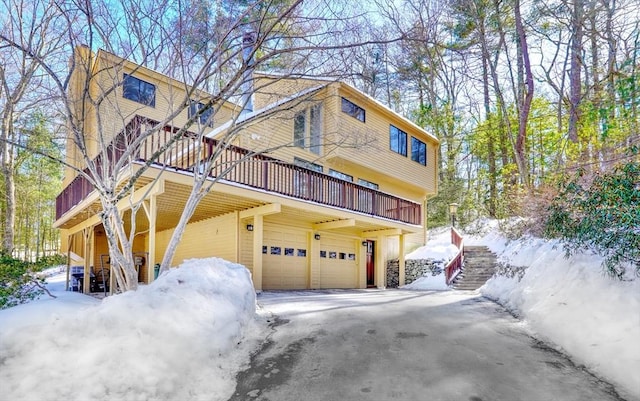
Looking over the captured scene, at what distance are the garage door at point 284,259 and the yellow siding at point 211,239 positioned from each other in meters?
1.12

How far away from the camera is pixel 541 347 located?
5.19m

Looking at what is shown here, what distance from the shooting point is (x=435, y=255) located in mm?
17844

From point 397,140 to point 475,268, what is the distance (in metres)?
6.60

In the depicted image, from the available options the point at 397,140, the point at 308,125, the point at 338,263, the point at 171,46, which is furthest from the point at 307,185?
the point at 397,140

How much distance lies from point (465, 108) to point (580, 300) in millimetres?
24179

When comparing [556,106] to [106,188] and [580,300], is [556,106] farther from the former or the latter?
[106,188]

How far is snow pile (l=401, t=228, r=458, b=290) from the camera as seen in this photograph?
15909mm

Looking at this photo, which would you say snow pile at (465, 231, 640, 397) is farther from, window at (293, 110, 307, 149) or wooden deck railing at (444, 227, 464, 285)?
window at (293, 110, 307, 149)

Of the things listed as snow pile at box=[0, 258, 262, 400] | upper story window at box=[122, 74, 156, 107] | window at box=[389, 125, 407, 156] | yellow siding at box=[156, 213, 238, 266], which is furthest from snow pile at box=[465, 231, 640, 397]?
upper story window at box=[122, 74, 156, 107]

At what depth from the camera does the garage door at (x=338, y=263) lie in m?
15.0

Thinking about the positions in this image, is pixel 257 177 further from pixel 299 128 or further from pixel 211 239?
pixel 299 128

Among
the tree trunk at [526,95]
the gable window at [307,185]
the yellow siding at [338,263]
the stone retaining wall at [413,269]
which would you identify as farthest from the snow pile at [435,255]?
the gable window at [307,185]

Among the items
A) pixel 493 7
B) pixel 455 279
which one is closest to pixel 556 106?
pixel 493 7

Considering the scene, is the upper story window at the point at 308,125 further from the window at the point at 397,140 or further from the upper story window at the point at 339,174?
the window at the point at 397,140
